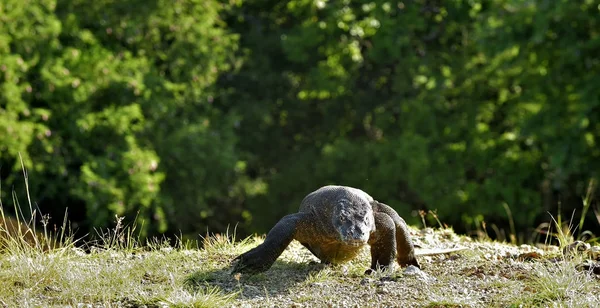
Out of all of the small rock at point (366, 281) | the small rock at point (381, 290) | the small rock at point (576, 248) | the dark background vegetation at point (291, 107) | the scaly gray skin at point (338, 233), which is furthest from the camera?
the dark background vegetation at point (291, 107)

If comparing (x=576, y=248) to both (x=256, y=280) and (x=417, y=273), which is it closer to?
(x=417, y=273)

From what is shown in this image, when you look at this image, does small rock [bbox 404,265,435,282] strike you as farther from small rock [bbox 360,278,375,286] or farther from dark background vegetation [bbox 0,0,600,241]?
dark background vegetation [bbox 0,0,600,241]

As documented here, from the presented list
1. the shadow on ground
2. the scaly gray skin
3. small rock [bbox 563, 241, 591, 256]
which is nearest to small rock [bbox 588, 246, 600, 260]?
small rock [bbox 563, 241, 591, 256]

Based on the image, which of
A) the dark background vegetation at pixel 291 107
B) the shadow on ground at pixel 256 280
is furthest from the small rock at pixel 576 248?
the dark background vegetation at pixel 291 107

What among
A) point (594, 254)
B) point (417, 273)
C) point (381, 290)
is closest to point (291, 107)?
point (594, 254)

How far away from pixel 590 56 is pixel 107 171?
873 centimetres

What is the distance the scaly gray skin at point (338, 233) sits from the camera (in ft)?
18.2

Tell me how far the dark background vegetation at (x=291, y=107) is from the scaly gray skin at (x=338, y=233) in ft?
30.8

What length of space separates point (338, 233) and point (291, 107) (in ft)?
47.5

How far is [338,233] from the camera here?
18.1 feet

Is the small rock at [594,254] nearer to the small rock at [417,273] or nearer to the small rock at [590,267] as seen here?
the small rock at [590,267]

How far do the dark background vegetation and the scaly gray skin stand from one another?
9.38 m

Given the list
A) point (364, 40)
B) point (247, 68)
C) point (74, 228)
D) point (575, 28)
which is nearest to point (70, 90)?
point (74, 228)

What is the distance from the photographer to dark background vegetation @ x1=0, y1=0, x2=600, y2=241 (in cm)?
1518
